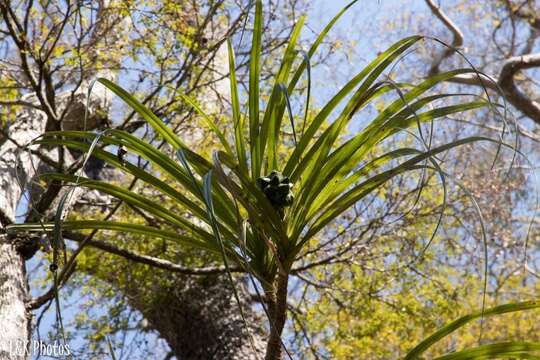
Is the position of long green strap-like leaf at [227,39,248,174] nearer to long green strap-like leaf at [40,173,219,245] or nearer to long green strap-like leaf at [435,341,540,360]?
long green strap-like leaf at [40,173,219,245]

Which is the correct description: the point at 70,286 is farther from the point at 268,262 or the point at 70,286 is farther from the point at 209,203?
the point at 209,203

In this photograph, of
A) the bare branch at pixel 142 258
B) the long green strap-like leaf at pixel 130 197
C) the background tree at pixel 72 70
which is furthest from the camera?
the bare branch at pixel 142 258

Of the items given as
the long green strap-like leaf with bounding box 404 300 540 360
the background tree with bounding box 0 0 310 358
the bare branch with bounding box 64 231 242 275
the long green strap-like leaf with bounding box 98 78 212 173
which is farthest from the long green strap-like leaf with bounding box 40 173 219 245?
the bare branch with bounding box 64 231 242 275

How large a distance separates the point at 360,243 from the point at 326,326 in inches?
25.2

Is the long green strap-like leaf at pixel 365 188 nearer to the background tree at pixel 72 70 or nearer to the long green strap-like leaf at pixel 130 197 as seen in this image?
the long green strap-like leaf at pixel 130 197

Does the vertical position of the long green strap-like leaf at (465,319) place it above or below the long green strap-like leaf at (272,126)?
below

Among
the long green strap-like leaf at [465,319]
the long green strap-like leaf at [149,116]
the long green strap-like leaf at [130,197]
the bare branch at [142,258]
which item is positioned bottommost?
the long green strap-like leaf at [465,319]

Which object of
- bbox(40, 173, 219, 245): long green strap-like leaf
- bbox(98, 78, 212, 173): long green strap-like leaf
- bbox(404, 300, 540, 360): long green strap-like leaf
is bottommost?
bbox(404, 300, 540, 360): long green strap-like leaf

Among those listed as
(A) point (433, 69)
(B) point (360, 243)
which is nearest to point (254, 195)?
(B) point (360, 243)

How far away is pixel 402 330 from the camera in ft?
13.9

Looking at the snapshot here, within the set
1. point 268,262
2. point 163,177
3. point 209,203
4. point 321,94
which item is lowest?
point 209,203

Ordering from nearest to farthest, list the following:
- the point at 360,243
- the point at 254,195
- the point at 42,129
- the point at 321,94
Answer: the point at 254,195
the point at 42,129
the point at 360,243
the point at 321,94

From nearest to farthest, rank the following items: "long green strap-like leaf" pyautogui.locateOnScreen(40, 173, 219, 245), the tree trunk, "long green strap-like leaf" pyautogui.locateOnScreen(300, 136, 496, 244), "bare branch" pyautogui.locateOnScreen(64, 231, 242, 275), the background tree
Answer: "long green strap-like leaf" pyautogui.locateOnScreen(300, 136, 496, 244)
"long green strap-like leaf" pyautogui.locateOnScreen(40, 173, 219, 245)
the tree trunk
the background tree
"bare branch" pyautogui.locateOnScreen(64, 231, 242, 275)

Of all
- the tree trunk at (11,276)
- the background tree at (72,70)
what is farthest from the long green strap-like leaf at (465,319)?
the background tree at (72,70)
